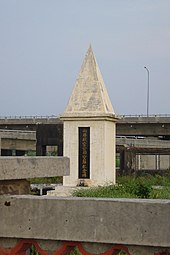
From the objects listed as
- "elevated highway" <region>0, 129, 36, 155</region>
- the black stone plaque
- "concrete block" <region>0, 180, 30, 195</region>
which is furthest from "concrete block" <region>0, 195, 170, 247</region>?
"elevated highway" <region>0, 129, 36, 155</region>

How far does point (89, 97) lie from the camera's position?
19.3 metres

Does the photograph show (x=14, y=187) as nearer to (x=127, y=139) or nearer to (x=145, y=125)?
(x=127, y=139)

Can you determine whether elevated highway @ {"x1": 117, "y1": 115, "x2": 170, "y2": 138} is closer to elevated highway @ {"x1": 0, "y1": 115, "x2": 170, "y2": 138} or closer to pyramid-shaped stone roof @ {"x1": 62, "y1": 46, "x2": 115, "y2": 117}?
elevated highway @ {"x1": 0, "y1": 115, "x2": 170, "y2": 138}

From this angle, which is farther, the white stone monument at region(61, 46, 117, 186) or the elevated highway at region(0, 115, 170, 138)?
the elevated highway at region(0, 115, 170, 138)

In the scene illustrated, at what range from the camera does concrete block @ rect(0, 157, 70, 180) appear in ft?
11.3

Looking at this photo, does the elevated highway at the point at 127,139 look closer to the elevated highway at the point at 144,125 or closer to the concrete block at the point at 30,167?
the elevated highway at the point at 144,125

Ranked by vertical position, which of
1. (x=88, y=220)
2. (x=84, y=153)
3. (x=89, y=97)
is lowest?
(x=88, y=220)

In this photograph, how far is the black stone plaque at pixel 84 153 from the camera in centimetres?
1938

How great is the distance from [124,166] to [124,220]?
2558 centimetres

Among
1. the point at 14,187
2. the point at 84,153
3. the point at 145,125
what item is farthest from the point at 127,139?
the point at 14,187

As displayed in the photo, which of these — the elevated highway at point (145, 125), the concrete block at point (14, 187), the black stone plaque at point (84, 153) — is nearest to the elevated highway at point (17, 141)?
the elevated highway at point (145, 125)

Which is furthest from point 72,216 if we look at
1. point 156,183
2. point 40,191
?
point 156,183

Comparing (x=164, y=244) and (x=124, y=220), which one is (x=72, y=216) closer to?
(x=124, y=220)

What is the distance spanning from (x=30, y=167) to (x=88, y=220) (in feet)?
2.09
